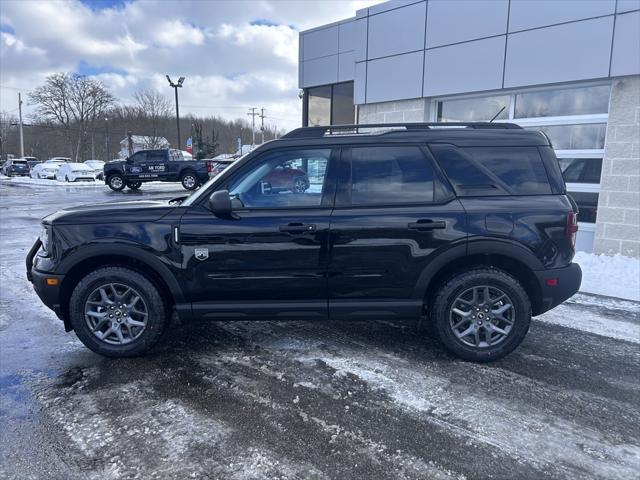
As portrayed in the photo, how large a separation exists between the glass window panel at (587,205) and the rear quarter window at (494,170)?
521cm

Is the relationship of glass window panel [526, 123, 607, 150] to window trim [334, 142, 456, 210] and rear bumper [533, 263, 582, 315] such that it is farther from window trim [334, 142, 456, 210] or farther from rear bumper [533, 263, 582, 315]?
window trim [334, 142, 456, 210]

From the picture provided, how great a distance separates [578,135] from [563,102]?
678 mm

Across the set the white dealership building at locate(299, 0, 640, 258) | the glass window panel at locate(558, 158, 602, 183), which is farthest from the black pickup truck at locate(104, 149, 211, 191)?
the glass window panel at locate(558, 158, 602, 183)

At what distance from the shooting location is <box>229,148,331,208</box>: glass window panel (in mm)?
3729

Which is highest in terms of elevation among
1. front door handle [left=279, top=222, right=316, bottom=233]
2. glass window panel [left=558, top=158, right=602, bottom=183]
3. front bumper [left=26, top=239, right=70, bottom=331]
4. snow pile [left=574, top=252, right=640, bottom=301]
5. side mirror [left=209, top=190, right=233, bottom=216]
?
glass window panel [left=558, top=158, right=602, bottom=183]

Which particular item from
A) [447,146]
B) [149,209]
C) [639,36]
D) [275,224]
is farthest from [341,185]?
[639,36]

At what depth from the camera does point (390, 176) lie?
12.3ft

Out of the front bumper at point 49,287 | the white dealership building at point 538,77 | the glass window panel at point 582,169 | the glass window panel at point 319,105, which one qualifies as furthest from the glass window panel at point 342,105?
the front bumper at point 49,287

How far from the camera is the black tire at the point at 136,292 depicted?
3.72 metres

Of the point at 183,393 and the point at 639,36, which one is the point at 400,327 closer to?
the point at 183,393

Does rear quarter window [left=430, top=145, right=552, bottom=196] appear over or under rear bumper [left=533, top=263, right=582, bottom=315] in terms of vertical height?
over

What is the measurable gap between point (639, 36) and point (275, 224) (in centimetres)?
696

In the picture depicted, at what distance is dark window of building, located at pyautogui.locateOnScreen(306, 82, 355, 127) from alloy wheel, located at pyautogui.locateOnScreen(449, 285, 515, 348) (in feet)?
37.8

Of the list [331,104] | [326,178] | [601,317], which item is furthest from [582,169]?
[331,104]
